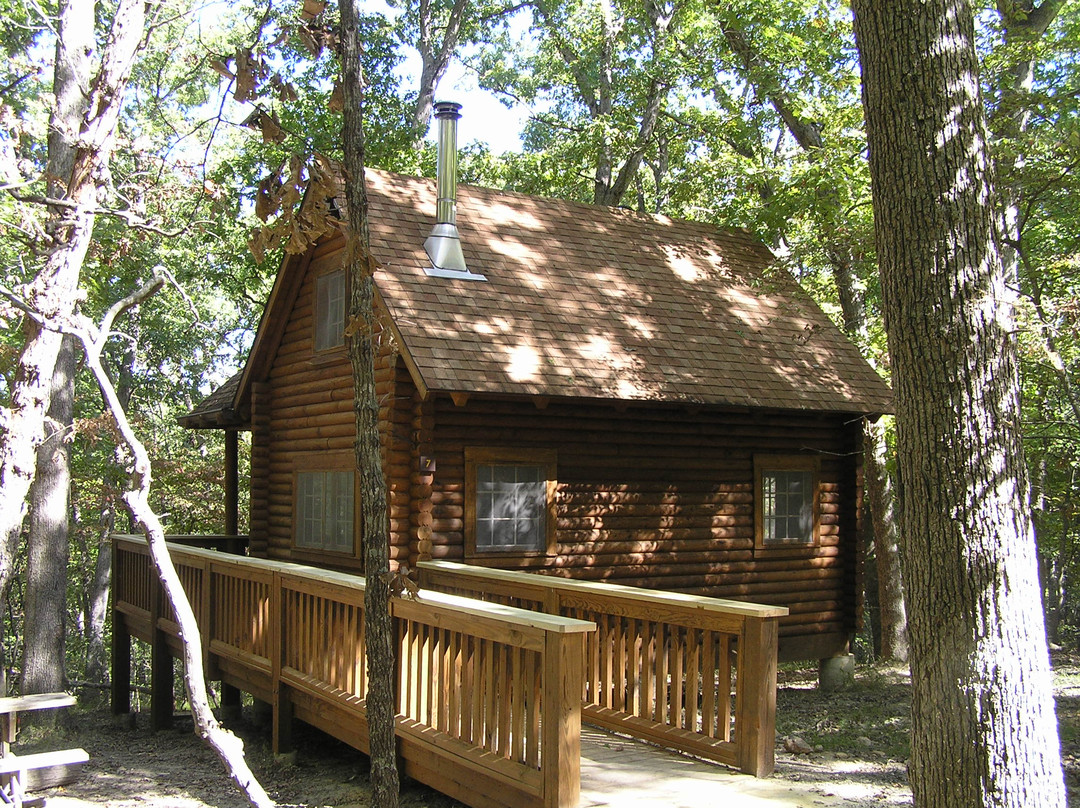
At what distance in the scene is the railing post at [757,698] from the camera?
6520mm

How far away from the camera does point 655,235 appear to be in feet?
48.6

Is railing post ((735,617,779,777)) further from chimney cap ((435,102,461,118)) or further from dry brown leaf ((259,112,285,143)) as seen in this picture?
chimney cap ((435,102,461,118))

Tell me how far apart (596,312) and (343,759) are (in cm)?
583

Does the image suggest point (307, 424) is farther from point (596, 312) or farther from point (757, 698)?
point (757, 698)

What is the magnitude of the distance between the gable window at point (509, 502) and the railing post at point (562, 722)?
16.6ft

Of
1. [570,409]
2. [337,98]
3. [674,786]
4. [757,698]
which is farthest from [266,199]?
[570,409]

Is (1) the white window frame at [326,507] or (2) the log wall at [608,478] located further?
(1) the white window frame at [326,507]

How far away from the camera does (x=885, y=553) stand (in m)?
17.0

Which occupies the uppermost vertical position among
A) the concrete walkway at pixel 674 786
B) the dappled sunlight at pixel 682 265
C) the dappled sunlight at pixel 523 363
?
the dappled sunlight at pixel 682 265

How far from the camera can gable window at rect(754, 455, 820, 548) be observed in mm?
12703

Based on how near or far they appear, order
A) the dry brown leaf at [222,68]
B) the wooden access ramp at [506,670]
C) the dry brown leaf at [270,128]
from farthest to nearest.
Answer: the wooden access ramp at [506,670] < the dry brown leaf at [270,128] < the dry brown leaf at [222,68]

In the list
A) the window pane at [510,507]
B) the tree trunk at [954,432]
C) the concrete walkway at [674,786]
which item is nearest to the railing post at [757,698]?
the concrete walkway at [674,786]

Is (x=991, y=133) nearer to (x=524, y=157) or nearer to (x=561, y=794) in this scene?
(x=561, y=794)

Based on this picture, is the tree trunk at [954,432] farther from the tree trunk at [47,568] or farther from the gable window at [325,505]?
the tree trunk at [47,568]
